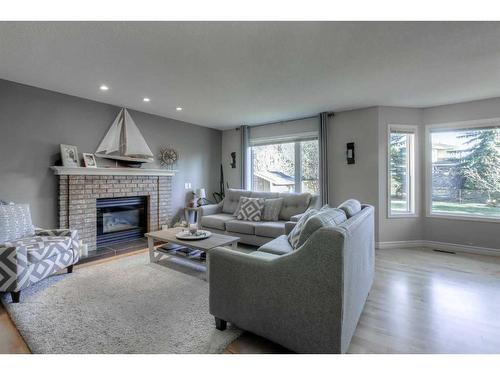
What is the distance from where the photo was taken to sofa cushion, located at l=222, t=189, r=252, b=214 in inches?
186

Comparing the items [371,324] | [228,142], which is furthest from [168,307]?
[228,142]

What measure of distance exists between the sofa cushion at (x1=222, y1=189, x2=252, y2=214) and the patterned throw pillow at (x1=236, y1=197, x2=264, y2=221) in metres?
0.35

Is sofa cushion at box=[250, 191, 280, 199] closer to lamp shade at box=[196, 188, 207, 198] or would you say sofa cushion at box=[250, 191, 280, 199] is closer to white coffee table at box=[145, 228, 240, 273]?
lamp shade at box=[196, 188, 207, 198]

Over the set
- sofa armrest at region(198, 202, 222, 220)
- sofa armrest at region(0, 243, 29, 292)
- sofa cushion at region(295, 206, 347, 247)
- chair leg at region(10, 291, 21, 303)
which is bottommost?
chair leg at region(10, 291, 21, 303)

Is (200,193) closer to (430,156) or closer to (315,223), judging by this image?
(315,223)

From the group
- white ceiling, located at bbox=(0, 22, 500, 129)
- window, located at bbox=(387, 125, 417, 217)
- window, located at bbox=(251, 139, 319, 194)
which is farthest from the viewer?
window, located at bbox=(251, 139, 319, 194)

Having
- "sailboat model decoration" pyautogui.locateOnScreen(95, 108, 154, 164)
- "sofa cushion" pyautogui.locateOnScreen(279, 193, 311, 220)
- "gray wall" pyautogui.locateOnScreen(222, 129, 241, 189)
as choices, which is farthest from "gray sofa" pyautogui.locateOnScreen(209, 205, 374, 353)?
"gray wall" pyautogui.locateOnScreen(222, 129, 241, 189)

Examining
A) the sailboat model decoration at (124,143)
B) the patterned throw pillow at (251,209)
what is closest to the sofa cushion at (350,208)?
the patterned throw pillow at (251,209)

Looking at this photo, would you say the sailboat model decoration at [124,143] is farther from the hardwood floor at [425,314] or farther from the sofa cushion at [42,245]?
the hardwood floor at [425,314]

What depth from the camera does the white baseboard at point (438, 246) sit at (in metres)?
3.77

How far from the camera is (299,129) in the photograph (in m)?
4.94

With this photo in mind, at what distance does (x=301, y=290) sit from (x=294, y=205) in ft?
8.76
